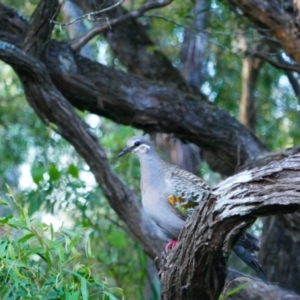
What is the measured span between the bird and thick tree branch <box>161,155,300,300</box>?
0.80 metres

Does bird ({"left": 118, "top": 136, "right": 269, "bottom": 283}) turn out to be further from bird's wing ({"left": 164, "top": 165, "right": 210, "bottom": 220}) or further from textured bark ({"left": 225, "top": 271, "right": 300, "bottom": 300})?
textured bark ({"left": 225, "top": 271, "right": 300, "bottom": 300})

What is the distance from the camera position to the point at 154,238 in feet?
21.8

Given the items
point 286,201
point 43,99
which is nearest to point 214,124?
point 43,99

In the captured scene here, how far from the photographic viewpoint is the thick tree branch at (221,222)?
143 inches

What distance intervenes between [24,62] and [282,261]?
3.03m

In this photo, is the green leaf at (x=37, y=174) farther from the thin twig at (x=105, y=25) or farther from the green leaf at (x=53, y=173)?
the thin twig at (x=105, y=25)

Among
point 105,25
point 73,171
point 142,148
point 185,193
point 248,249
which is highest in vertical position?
point 105,25

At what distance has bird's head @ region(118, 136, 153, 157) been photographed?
573 cm

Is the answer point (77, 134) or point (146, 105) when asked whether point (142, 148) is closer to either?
point (77, 134)

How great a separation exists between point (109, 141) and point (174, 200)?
11.1ft

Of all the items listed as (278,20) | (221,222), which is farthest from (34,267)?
(278,20)

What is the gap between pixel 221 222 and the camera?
3.86 metres

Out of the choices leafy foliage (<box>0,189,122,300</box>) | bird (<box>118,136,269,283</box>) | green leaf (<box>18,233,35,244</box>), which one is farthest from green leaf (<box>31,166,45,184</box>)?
green leaf (<box>18,233,35,244</box>)

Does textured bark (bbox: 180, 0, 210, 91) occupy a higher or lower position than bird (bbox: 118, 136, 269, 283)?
higher
